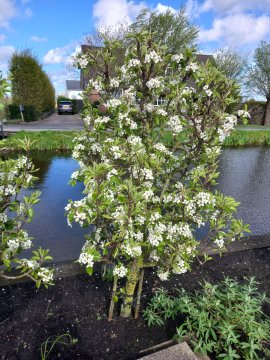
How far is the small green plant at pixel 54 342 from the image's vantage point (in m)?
2.56

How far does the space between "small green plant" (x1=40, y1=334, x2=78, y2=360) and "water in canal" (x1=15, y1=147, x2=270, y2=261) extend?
1868 mm

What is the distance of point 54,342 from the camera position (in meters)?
2.60

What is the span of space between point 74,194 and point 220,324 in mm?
5944

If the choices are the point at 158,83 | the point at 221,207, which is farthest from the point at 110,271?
the point at 158,83

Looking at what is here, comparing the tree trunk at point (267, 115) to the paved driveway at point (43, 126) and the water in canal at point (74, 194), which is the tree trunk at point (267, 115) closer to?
the water in canal at point (74, 194)

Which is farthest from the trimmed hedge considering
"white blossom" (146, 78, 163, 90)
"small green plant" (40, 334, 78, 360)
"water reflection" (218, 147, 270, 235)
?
"small green plant" (40, 334, 78, 360)

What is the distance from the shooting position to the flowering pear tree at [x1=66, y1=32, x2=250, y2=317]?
243 cm

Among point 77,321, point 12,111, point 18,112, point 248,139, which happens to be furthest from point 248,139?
point 12,111

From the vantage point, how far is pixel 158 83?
2.70m

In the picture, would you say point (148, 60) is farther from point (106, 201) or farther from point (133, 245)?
point (133, 245)

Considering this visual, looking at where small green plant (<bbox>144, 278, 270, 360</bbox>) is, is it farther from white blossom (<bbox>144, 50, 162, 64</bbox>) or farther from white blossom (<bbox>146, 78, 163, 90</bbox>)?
white blossom (<bbox>144, 50, 162, 64</bbox>)

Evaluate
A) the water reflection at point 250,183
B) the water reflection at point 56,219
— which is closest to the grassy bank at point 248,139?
the water reflection at point 250,183

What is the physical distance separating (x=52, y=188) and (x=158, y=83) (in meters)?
6.45

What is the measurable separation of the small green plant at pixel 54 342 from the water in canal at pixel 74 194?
187 centimetres
